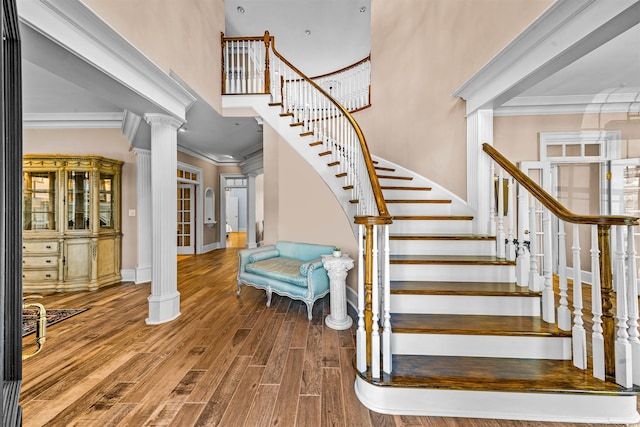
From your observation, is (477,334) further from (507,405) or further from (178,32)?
(178,32)

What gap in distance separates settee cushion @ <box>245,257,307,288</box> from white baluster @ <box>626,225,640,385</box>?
102 inches

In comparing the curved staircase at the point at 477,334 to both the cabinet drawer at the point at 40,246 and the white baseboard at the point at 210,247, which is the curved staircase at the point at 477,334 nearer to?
the cabinet drawer at the point at 40,246

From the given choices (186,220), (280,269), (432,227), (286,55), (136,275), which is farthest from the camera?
(186,220)

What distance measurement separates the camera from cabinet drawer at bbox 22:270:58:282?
14.0 feet

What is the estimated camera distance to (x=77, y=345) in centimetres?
262

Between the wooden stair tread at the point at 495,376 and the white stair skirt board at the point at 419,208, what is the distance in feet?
5.77

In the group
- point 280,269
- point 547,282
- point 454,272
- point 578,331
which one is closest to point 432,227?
point 454,272

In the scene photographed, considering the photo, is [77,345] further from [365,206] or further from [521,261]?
[521,261]

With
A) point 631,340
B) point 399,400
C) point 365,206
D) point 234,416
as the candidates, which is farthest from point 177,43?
point 631,340

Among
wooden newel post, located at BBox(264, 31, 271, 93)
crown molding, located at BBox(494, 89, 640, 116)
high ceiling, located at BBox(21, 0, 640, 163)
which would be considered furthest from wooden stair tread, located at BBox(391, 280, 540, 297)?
wooden newel post, located at BBox(264, 31, 271, 93)

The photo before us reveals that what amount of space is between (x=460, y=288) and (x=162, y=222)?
10.3 ft

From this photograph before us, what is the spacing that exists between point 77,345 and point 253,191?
19.5 ft

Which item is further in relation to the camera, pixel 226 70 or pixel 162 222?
pixel 226 70

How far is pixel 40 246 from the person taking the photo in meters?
4.34
